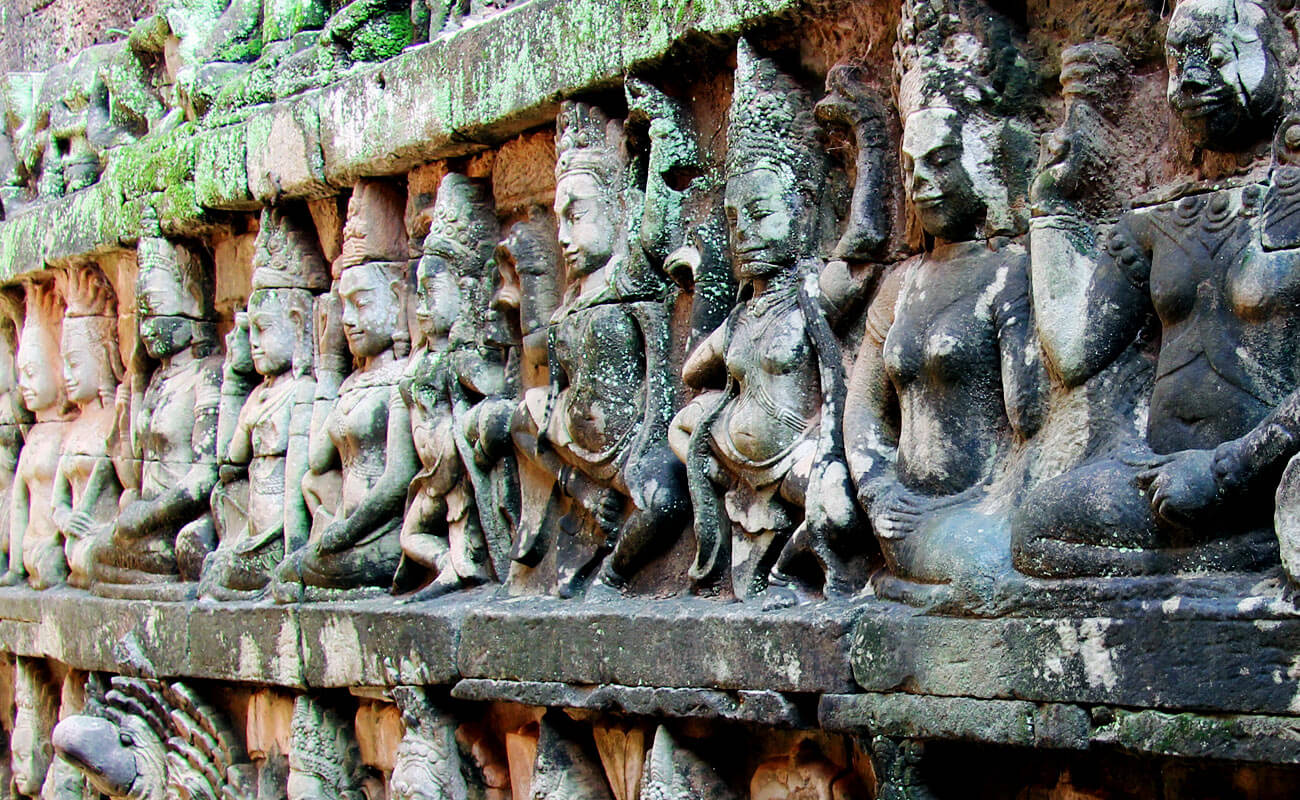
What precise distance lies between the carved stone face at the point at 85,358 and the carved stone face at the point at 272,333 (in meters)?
1.79

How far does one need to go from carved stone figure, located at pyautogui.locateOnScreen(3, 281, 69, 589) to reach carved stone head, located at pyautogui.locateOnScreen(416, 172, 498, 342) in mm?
3469

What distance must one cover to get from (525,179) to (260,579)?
81.2 inches

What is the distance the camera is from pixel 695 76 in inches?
212

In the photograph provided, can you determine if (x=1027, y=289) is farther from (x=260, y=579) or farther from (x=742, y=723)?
(x=260, y=579)

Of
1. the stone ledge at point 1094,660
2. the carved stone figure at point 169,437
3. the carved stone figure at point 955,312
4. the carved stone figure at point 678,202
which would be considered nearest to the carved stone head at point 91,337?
the carved stone figure at point 169,437

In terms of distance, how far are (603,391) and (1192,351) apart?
2.18 metres

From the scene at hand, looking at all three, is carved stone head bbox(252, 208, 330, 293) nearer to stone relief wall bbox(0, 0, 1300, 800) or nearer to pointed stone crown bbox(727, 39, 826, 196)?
stone relief wall bbox(0, 0, 1300, 800)

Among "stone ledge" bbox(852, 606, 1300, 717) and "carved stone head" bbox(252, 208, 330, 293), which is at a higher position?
"carved stone head" bbox(252, 208, 330, 293)

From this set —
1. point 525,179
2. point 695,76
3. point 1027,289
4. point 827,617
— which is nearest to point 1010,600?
point 827,617

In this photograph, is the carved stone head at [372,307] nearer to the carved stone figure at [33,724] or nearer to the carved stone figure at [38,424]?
the carved stone figure at [38,424]

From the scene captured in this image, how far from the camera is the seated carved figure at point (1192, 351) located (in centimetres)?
349

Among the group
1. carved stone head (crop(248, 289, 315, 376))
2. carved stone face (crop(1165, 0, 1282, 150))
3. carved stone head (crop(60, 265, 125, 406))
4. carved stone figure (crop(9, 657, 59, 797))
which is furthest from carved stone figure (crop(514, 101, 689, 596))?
carved stone figure (crop(9, 657, 59, 797))

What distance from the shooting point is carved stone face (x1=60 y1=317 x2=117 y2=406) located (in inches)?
336

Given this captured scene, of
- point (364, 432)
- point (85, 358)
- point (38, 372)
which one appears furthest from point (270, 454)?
point (38, 372)
